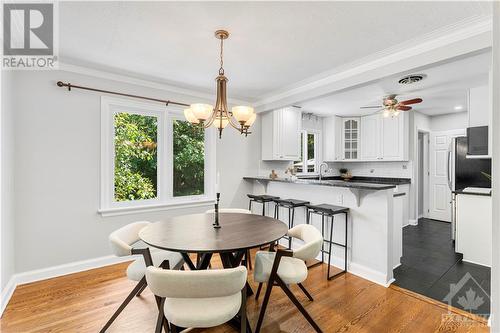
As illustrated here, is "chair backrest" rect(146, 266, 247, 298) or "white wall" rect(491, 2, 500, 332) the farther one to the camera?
"chair backrest" rect(146, 266, 247, 298)

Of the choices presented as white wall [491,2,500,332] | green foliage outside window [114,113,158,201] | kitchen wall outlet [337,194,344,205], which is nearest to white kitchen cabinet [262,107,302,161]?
kitchen wall outlet [337,194,344,205]

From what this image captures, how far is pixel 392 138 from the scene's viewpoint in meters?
5.33

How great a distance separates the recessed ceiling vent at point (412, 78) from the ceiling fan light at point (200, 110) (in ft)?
8.97

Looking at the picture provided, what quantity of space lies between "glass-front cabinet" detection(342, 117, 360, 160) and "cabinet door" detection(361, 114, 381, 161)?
0.48 feet

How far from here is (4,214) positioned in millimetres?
2320

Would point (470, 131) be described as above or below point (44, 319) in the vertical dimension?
above

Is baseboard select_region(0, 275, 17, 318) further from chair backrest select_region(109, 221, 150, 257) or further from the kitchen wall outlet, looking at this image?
the kitchen wall outlet

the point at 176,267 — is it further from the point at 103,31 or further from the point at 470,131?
the point at 470,131

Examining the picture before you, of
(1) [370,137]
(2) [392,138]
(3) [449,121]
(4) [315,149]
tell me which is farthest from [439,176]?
(4) [315,149]

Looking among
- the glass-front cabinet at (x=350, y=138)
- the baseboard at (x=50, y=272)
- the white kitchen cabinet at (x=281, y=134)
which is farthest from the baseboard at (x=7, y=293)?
the glass-front cabinet at (x=350, y=138)

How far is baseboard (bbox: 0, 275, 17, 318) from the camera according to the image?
2.24m

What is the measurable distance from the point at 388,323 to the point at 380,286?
2.20ft

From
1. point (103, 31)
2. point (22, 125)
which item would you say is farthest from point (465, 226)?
point (22, 125)

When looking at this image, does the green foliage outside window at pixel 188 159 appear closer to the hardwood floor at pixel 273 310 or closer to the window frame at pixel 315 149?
→ the hardwood floor at pixel 273 310
